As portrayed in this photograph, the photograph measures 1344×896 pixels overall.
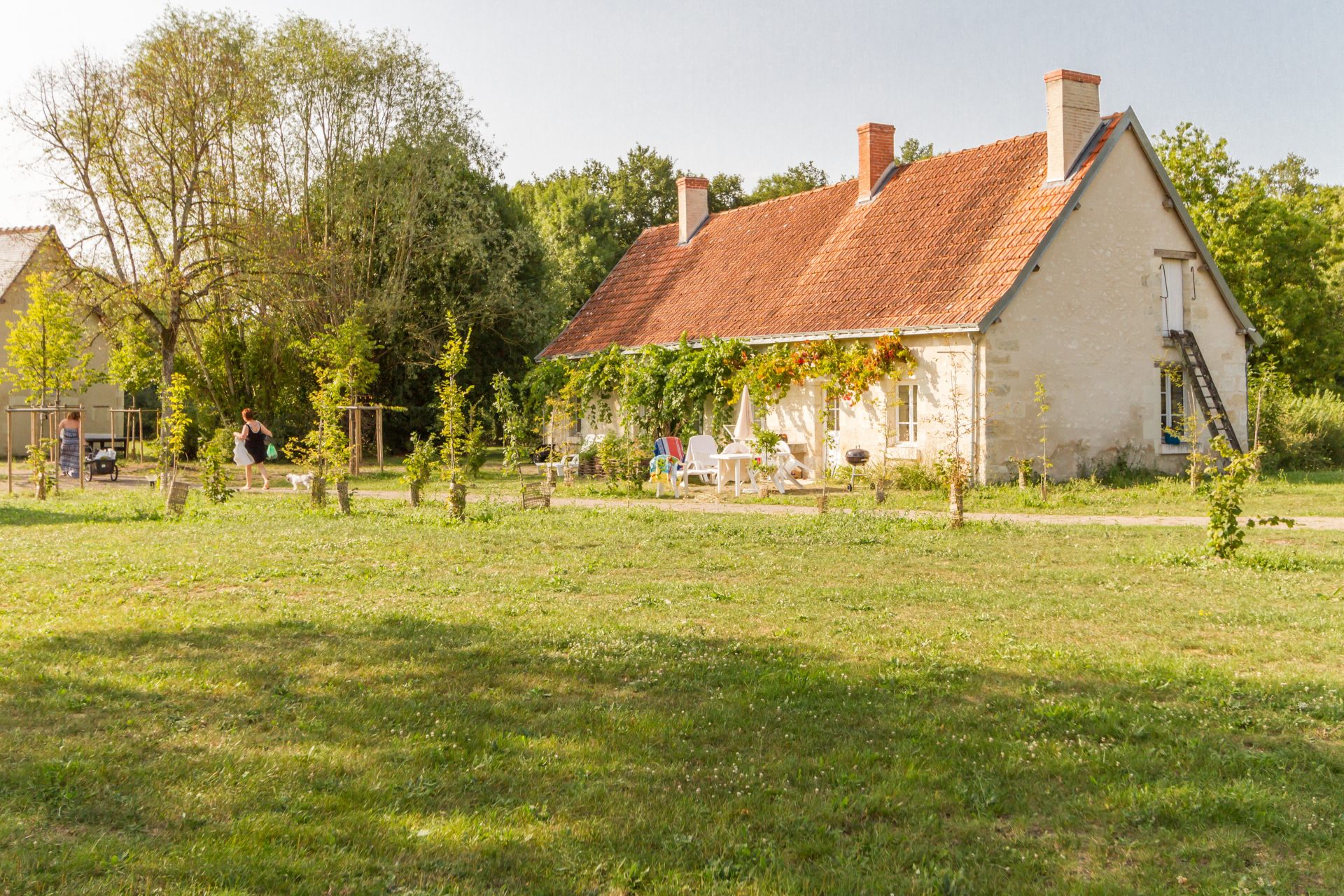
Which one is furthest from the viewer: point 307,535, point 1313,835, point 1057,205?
point 1057,205

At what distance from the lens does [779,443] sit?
22.8 m

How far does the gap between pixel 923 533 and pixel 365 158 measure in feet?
84.3

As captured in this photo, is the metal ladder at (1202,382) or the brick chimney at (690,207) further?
the brick chimney at (690,207)

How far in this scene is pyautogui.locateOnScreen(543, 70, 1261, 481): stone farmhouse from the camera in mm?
20391

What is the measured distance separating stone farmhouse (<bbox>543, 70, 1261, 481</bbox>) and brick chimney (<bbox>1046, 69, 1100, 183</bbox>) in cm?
3

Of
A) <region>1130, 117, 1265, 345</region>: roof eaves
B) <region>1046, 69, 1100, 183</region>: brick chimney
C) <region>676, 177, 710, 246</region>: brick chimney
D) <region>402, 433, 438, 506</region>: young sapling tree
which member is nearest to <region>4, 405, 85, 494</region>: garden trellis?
<region>402, 433, 438, 506</region>: young sapling tree

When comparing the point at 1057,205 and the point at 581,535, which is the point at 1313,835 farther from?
the point at 1057,205

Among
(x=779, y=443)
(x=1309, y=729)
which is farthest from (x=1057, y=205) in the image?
(x=1309, y=729)

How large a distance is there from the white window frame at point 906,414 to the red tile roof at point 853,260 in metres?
1.32

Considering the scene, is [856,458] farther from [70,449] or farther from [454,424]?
[70,449]

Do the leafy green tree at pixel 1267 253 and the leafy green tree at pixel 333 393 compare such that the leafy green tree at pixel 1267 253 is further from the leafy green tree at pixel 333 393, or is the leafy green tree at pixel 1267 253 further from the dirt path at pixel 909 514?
the leafy green tree at pixel 333 393

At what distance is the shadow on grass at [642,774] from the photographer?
420cm

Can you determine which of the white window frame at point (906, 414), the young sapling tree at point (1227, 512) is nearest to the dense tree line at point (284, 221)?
the white window frame at point (906, 414)

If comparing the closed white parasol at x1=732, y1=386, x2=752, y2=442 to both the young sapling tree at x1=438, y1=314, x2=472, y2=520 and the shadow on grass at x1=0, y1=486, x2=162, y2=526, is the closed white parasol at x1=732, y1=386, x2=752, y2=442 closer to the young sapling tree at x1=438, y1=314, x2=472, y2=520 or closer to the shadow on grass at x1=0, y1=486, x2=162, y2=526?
the young sapling tree at x1=438, y1=314, x2=472, y2=520
